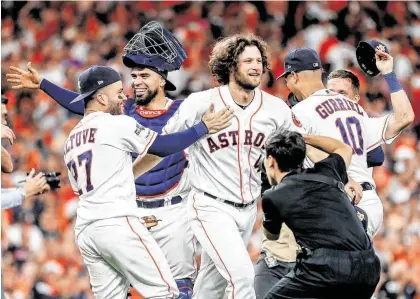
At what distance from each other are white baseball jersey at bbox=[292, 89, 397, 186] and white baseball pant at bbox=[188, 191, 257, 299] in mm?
751

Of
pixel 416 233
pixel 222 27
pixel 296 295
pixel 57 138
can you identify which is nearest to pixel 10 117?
pixel 57 138

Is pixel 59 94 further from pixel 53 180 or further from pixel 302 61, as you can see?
pixel 302 61

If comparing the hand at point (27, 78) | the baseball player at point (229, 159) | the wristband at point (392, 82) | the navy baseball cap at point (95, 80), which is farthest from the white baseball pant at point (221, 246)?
the hand at point (27, 78)

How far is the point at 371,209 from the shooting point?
301 inches

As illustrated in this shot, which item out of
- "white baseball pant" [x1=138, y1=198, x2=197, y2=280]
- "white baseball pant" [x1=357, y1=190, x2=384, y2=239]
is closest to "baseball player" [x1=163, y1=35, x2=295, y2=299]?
"white baseball pant" [x1=138, y1=198, x2=197, y2=280]

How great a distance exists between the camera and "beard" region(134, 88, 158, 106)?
7699 millimetres

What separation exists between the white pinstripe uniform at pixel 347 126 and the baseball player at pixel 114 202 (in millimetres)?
1006

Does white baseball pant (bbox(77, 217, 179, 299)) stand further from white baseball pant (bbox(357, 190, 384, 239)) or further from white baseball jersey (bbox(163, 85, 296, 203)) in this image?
white baseball pant (bbox(357, 190, 384, 239))

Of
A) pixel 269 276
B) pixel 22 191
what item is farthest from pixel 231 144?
pixel 22 191

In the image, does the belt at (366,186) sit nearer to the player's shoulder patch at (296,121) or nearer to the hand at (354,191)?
the hand at (354,191)

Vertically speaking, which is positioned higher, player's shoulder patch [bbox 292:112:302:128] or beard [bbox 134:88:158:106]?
beard [bbox 134:88:158:106]

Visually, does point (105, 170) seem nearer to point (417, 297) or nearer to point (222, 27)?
point (417, 297)

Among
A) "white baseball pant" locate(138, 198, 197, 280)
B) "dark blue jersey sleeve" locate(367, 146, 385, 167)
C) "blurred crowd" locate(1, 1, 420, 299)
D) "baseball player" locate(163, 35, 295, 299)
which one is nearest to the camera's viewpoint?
"baseball player" locate(163, 35, 295, 299)

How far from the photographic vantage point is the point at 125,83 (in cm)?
1469
